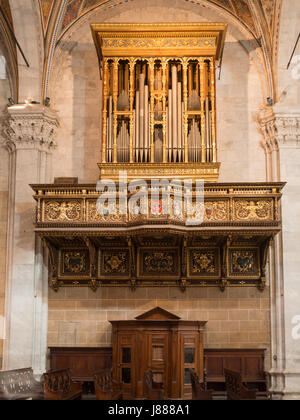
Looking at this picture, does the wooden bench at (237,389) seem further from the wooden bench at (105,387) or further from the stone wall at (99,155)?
the stone wall at (99,155)

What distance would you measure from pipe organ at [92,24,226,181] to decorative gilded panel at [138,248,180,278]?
2127 millimetres

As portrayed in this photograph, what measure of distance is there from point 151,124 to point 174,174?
1474 millimetres

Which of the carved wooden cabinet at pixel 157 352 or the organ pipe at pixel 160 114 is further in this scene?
the organ pipe at pixel 160 114

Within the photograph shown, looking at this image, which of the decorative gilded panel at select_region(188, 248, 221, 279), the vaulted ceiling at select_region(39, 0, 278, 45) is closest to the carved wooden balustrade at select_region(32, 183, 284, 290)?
the decorative gilded panel at select_region(188, 248, 221, 279)

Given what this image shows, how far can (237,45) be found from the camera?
19.0 metres

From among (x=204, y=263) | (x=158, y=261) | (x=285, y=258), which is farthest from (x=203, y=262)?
(x=285, y=258)

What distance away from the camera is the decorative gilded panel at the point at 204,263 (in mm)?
17344

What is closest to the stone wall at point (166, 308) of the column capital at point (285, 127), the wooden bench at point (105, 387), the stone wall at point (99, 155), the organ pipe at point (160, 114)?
the stone wall at point (99, 155)

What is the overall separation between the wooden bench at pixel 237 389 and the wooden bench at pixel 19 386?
12.0 feet

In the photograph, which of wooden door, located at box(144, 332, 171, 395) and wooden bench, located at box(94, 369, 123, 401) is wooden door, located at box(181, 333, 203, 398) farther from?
wooden bench, located at box(94, 369, 123, 401)

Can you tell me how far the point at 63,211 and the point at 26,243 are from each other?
185 cm

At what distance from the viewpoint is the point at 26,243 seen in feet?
56.9

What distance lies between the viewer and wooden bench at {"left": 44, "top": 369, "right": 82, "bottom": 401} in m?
12.2

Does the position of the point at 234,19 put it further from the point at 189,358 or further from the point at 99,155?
the point at 189,358
